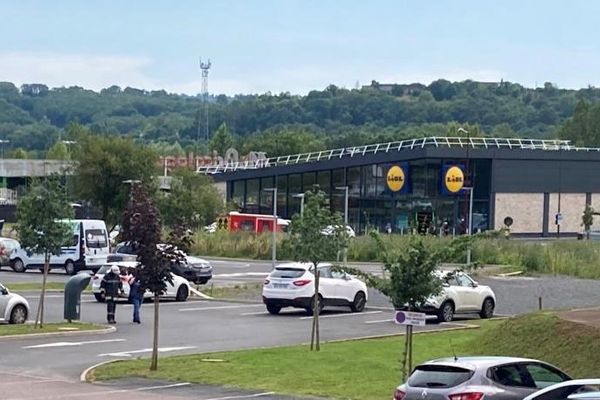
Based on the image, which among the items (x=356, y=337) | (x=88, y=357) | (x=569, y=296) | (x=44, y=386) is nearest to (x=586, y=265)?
(x=569, y=296)

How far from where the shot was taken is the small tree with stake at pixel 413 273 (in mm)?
23031

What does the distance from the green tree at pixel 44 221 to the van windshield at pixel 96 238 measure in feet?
79.3

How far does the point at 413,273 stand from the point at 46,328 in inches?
578

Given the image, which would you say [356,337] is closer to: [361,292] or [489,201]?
[361,292]

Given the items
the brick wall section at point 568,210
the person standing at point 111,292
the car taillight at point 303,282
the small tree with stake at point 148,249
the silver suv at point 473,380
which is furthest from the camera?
the brick wall section at point 568,210

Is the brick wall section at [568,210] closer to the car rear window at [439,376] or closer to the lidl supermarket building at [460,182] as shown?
the lidl supermarket building at [460,182]

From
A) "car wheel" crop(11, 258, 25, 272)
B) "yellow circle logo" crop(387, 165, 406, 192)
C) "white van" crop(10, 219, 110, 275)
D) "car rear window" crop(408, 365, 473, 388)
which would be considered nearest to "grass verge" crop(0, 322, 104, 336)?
"car rear window" crop(408, 365, 473, 388)

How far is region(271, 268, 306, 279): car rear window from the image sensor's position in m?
40.5

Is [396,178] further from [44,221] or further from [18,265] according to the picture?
[44,221]

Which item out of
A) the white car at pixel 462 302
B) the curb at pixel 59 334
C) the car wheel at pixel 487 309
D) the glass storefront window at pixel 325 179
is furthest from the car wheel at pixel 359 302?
the glass storefront window at pixel 325 179

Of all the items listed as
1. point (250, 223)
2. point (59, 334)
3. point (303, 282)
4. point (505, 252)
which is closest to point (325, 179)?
point (250, 223)

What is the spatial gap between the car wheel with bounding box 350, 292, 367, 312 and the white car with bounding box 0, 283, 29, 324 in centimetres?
1083

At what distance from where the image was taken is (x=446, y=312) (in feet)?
129

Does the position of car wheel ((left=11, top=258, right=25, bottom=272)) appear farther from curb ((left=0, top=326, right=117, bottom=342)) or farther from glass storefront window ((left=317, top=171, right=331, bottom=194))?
glass storefront window ((left=317, top=171, right=331, bottom=194))
